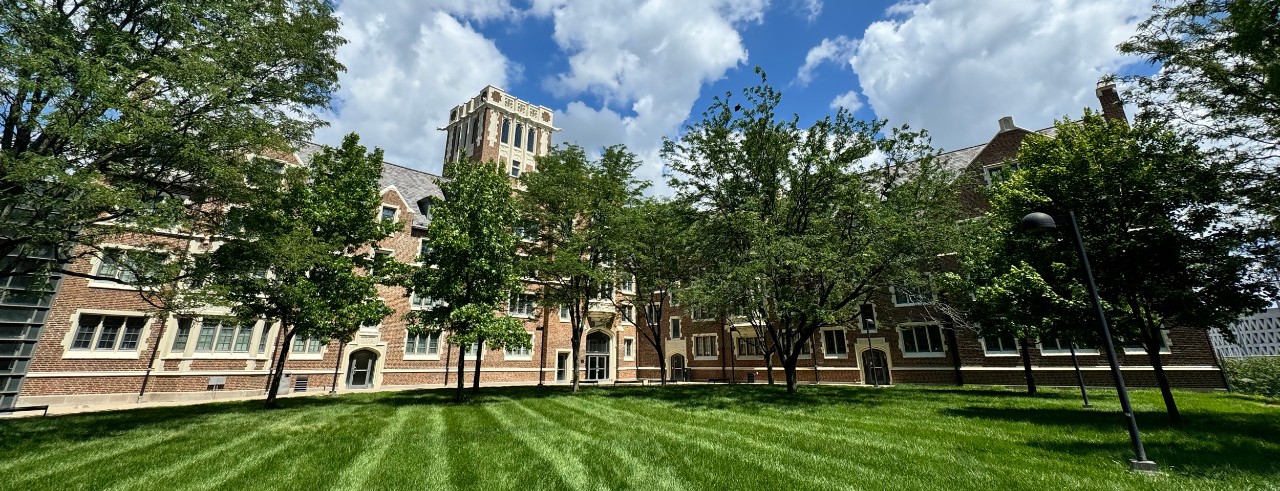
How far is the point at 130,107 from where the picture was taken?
1003cm

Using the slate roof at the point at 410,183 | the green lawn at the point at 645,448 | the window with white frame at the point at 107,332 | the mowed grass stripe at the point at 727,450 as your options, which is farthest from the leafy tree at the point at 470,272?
the window with white frame at the point at 107,332

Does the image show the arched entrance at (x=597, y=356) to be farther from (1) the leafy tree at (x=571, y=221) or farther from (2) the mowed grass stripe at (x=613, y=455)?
(2) the mowed grass stripe at (x=613, y=455)

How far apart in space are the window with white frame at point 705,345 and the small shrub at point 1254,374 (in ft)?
94.8

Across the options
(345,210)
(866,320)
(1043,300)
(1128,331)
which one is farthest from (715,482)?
(866,320)

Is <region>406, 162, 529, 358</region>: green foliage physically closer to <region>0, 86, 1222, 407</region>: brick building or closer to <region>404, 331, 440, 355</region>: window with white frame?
<region>0, 86, 1222, 407</region>: brick building

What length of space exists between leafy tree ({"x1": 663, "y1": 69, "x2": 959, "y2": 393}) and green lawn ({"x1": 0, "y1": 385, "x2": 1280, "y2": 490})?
466 cm

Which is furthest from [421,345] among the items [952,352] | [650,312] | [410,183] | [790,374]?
[952,352]

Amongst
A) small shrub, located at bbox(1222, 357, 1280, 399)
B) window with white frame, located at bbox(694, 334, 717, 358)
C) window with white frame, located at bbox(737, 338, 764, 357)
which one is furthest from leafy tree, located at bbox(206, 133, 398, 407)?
small shrub, located at bbox(1222, 357, 1280, 399)

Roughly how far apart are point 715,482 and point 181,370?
28.7m

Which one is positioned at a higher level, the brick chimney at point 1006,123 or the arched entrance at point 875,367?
the brick chimney at point 1006,123

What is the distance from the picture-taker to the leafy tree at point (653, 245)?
22.4 m

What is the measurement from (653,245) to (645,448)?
1571cm

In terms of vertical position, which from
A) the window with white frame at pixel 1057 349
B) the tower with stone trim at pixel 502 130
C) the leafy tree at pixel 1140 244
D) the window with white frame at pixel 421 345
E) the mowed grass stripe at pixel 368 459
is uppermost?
the tower with stone trim at pixel 502 130

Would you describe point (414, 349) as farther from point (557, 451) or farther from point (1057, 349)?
point (1057, 349)
